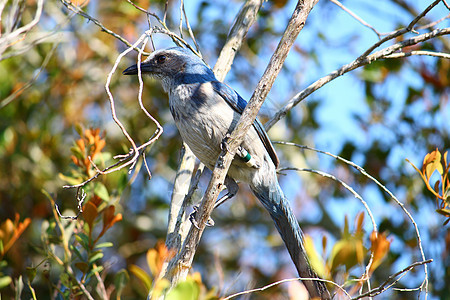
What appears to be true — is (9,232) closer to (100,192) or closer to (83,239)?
(83,239)

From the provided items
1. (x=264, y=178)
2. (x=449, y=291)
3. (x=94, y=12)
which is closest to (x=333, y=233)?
(x=449, y=291)

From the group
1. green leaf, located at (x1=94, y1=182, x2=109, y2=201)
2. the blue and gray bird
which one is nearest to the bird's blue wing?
the blue and gray bird

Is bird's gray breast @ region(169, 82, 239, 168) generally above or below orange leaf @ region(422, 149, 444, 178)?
above

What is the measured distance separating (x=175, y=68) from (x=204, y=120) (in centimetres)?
76

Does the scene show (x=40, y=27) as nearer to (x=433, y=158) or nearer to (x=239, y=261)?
(x=239, y=261)

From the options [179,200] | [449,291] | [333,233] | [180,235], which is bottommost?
[449,291]

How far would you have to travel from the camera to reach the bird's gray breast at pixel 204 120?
3.15 metres

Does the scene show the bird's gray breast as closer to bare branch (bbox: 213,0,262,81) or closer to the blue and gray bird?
the blue and gray bird

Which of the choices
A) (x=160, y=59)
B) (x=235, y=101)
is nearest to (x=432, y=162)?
(x=235, y=101)

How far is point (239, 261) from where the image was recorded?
5266mm

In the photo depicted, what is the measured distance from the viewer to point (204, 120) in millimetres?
3158

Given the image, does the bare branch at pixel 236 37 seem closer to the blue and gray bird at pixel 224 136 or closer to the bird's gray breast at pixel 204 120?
the blue and gray bird at pixel 224 136

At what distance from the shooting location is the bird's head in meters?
3.51

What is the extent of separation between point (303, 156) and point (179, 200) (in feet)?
9.81
